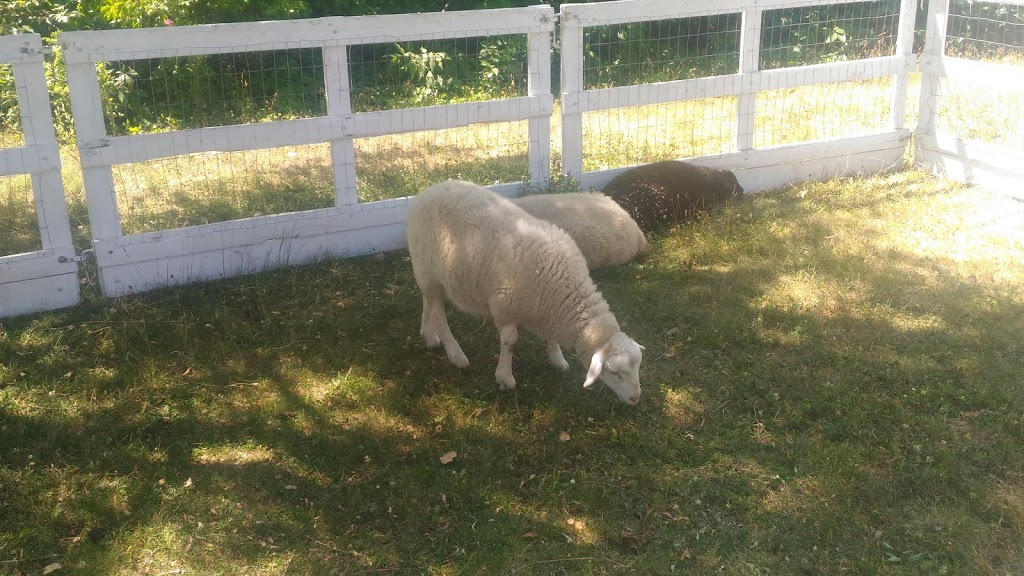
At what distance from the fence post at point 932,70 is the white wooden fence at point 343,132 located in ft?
0.05

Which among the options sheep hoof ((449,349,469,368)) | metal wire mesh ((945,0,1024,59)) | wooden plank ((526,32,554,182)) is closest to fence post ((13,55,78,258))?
sheep hoof ((449,349,469,368))

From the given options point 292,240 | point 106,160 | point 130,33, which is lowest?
point 292,240

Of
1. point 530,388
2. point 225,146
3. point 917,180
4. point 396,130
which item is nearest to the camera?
point 530,388

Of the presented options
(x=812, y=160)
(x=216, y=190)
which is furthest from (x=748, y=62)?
(x=216, y=190)

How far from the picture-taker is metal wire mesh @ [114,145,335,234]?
6871 millimetres

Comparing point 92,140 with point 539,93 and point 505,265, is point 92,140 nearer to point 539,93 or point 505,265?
point 505,265

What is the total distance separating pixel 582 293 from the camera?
488 centimetres

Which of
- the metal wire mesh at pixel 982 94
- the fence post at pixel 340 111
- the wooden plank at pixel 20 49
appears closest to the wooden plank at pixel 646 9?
the metal wire mesh at pixel 982 94

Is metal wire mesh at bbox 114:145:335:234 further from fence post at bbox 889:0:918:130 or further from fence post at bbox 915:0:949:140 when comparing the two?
fence post at bbox 915:0:949:140

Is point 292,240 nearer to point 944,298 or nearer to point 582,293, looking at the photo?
point 582,293

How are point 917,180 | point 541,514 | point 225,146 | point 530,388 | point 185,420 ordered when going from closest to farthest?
1. point 541,514
2. point 185,420
3. point 530,388
4. point 225,146
5. point 917,180

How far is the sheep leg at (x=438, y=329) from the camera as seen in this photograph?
5375 millimetres

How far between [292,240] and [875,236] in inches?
180

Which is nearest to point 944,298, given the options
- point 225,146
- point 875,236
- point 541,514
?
point 875,236
